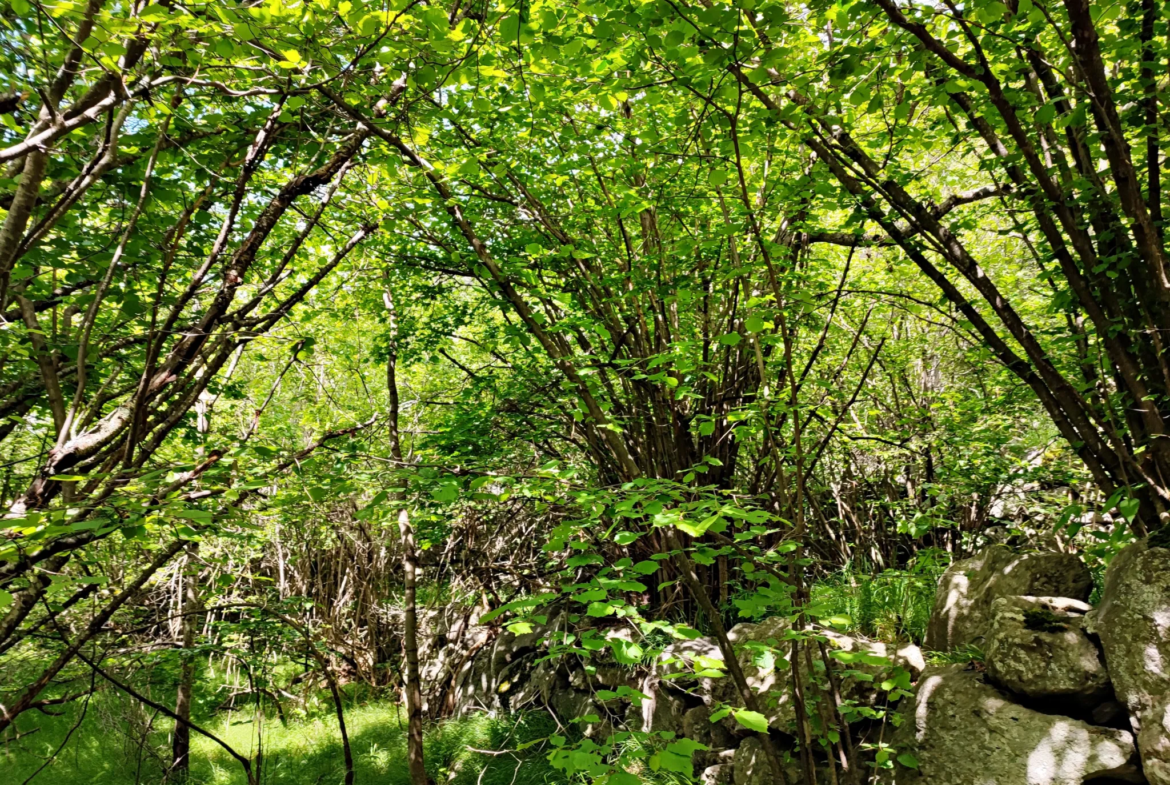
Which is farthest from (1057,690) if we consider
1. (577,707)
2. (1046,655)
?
(577,707)

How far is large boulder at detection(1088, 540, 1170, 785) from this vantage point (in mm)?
2055

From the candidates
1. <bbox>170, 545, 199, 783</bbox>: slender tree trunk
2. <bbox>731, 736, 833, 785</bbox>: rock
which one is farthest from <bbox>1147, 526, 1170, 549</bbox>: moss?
<bbox>170, 545, 199, 783</bbox>: slender tree trunk

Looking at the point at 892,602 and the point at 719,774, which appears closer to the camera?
the point at 719,774

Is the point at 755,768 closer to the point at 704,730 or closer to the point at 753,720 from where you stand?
the point at 704,730

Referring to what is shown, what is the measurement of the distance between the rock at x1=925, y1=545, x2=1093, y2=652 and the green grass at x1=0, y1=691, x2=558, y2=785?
2.66 m

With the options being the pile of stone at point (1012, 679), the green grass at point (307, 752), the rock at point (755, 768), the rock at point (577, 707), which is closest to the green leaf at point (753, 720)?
the pile of stone at point (1012, 679)

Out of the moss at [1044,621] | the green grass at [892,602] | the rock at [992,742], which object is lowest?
the rock at [992,742]

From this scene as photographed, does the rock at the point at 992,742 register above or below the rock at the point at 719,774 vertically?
above

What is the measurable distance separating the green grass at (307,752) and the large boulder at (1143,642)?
323 cm

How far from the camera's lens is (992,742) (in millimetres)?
2404

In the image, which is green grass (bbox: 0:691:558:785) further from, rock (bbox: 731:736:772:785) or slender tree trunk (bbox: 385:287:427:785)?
rock (bbox: 731:736:772:785)

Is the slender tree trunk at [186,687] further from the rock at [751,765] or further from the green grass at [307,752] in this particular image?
the rock at [751,765]

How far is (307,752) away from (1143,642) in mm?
6037

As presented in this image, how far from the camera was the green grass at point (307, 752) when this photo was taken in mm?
4586
